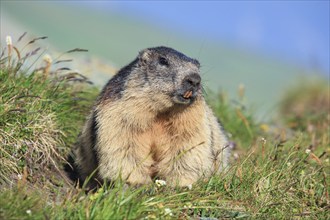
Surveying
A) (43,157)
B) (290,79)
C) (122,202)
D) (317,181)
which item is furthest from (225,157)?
(290,79)

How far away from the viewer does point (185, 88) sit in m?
7.52

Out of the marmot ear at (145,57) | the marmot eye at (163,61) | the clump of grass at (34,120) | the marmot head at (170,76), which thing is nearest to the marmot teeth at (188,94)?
the marmot head at (170,76)

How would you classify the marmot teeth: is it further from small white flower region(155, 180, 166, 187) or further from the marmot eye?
small white flower region(155, 180, 166, 187)

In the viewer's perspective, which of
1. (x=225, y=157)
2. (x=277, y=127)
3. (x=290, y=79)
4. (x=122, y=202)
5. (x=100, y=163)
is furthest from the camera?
(x=290, y=79)

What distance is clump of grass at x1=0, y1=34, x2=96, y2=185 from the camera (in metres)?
7.85

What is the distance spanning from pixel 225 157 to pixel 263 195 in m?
1.55

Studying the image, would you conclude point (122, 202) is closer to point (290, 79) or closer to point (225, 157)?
point (225, 157)

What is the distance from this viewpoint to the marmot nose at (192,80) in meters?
7.49

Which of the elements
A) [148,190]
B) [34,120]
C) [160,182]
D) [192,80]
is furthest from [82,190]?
[34,120]

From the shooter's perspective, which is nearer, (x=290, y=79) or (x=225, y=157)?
(x=225, y=157)

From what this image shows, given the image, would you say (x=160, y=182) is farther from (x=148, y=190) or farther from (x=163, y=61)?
(x=163, y=61)

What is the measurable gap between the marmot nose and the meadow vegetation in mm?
1053

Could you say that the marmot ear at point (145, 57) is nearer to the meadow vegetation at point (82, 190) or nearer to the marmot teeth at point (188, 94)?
the marmot teeth at point (188, 94)

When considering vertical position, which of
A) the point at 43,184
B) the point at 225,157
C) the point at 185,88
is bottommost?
the point at 43,184
